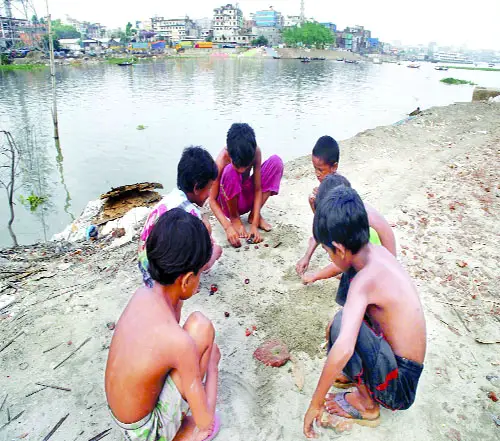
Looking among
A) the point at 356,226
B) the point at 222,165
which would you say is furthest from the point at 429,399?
Result: the point at 222,165

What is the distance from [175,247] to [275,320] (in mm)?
1619

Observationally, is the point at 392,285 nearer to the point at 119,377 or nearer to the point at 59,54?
the point at 119,377

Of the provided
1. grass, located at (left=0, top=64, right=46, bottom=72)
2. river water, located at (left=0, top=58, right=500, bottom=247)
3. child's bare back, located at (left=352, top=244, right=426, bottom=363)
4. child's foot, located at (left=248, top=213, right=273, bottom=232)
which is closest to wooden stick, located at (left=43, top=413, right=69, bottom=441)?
child's bare back, located at (left=352, top=244, right=426, bottom=363)

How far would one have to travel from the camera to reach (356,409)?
221cm

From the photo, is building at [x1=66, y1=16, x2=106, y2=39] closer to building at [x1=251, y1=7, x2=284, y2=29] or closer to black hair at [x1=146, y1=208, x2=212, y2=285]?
building at [x1=251, y1=7, x2=284, y2=29]

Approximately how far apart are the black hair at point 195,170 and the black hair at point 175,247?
1231 mm

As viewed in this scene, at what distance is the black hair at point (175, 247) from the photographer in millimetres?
1705

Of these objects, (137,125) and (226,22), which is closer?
(137,125)

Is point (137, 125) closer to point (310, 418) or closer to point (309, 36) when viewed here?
point (310, 418)

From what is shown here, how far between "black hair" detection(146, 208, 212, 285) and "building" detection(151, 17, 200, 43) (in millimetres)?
123388

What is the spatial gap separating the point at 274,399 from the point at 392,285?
3.51 feet

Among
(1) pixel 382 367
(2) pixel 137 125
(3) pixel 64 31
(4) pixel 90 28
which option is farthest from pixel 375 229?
(4) pixel 90 28

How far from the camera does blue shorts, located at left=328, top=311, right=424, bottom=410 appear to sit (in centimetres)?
191

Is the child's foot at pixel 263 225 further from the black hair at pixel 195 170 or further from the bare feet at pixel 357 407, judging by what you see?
the bare feet at pixel 357 407
